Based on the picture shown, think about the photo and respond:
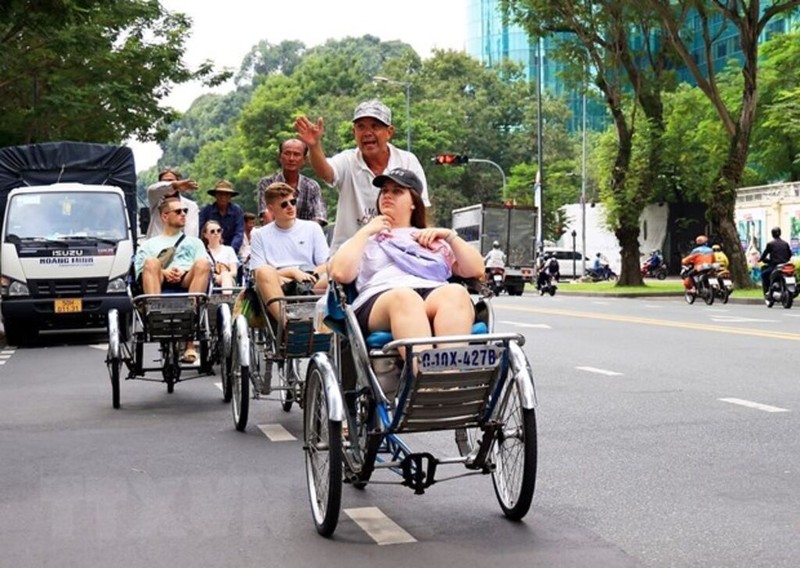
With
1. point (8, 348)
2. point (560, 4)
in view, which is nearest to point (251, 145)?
point (560, 4)

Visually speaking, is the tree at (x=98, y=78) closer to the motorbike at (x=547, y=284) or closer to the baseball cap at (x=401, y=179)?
the motorbike at (x=547, y=284)

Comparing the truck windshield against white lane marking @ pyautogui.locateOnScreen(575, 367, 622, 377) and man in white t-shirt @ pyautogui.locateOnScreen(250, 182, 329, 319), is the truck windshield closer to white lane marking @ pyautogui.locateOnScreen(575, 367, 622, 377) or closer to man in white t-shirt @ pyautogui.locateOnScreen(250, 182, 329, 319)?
white lane marking @ pyautogui.locateOnScreen(575, 367, 622, 377)

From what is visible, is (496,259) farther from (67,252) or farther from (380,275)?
(380,275)

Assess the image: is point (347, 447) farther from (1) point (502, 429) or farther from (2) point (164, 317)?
(2) point (164, 317)

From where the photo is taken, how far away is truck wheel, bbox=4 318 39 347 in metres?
20.4

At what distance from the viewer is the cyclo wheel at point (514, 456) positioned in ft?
19.3

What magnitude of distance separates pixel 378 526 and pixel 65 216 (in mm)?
14843

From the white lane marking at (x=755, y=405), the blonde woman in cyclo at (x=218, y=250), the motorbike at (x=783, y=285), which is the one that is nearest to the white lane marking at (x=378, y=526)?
the white lane marking at (x=755, y=405)

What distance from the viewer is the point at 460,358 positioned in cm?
585

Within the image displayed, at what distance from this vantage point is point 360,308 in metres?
6.46

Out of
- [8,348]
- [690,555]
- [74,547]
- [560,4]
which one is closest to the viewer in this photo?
[690,555]

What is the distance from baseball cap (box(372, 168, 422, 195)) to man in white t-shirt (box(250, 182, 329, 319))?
2.98m

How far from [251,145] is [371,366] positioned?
3630 inches

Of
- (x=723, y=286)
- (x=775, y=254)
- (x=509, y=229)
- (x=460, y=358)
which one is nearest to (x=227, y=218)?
(x=460, y=358)
